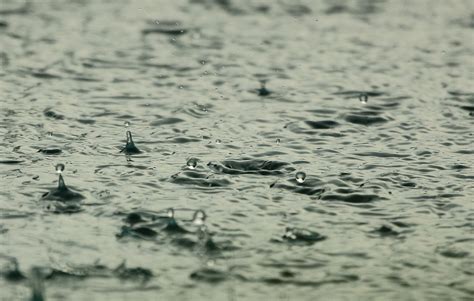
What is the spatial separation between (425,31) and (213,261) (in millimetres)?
7205

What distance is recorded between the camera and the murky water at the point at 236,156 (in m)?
5.41

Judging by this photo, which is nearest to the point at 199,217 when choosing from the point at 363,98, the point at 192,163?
the point at 192,163

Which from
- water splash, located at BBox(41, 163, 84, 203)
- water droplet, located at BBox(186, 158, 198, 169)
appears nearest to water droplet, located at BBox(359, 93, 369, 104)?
water droplet, located at BBox(186, 158, 198, 169)

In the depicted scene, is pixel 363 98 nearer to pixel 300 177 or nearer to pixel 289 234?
pixel 300 177

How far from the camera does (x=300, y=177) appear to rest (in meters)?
6.97

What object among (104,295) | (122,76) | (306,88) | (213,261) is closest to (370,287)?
(213,261)

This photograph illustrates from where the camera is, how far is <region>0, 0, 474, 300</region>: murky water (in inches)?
213

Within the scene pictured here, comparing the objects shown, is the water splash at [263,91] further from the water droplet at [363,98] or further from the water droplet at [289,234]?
the water droplet at [289,234]

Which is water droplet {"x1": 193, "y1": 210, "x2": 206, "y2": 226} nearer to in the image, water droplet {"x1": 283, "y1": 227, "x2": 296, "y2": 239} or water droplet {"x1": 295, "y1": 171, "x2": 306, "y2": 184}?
water droplet {"x1": 283, "y1": 227, "x2": 296, "y2": 239}

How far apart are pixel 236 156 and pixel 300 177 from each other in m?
0.69

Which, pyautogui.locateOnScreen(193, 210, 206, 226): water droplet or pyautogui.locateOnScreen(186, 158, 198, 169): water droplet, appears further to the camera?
pyautogui.locateOnScreen(186, 158, 198, 169): water droplet

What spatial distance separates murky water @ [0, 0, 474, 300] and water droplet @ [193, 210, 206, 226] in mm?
45

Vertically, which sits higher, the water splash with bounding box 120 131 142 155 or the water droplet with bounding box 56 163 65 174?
the water splash with bounding box 120 131 142 155

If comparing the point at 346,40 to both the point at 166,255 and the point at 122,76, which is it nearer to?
the point at 122,76
